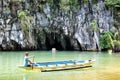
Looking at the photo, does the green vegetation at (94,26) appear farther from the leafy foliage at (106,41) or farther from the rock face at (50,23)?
the leafy foliage at (106,41)

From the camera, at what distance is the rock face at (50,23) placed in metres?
48.6

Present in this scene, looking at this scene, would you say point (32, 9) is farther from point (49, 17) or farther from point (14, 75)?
point (14, 75)

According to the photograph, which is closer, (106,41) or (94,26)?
(106,41)

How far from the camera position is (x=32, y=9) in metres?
50.0

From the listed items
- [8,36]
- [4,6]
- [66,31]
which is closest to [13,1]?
[4,6]

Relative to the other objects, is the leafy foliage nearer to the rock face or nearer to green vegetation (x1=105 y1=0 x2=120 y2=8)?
the rock face

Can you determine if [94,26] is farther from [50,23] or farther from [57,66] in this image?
[57,66]

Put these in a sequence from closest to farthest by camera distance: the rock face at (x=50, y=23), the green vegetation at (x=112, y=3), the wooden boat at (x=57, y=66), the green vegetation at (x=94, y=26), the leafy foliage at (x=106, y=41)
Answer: the wooden boat at (x=57, y=66) < the leafy foliage at (x=106, y=41) < the rock face at (x=50, y=23) < the green vegetation at (x=94, y=26) < the green vegetation at (x=112, y=3)

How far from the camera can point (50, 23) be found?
50031 mm

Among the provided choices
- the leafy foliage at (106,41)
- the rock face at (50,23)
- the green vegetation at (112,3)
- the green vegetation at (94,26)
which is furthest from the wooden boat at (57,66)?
the green vegetation at (112,3)

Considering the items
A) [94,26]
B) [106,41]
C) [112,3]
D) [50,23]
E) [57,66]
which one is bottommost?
[57,66]

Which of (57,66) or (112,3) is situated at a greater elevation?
(112,3)

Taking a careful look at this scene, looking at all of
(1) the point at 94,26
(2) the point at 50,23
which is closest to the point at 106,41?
(1) the point at 94,26

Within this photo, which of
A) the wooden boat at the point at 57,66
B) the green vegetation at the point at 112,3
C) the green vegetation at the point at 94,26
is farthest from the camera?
the green vegetation at the point at 112,3
